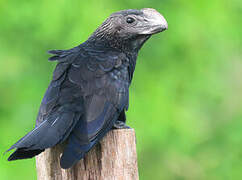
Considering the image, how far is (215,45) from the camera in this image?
7059 mm

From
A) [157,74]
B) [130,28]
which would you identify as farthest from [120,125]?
[157,74]

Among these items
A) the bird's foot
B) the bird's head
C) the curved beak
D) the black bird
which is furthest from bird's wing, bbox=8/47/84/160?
the curved beak

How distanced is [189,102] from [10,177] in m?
2.66

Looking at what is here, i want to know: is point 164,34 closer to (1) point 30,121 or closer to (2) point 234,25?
(2) point 234,25

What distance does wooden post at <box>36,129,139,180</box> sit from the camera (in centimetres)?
310

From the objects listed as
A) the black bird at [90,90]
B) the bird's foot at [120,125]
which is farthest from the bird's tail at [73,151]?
the bird's foot at [120,125]

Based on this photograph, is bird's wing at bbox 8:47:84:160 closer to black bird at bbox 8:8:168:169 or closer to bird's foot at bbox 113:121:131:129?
black bird at bbox 8:8:168:169

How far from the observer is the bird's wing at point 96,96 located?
10.2 feet

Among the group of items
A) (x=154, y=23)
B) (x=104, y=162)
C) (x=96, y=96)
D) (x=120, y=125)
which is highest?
(x=154, y=23)

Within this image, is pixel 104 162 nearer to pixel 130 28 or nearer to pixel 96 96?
pixel 96 96

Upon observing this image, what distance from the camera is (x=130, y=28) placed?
4258 millimetres

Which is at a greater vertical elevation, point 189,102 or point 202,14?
point 202,14

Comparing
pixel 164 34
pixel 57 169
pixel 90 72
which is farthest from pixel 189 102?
pixel 57 169

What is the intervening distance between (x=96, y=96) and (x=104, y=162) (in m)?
0.60
